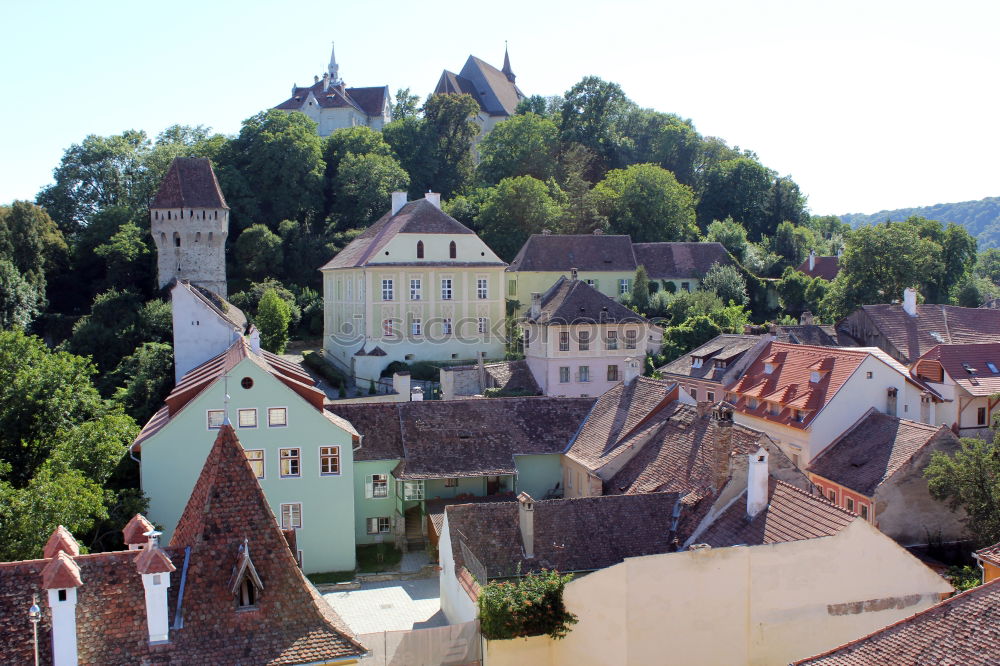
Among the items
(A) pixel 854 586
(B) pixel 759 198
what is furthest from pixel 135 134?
(A) pixel 854 586

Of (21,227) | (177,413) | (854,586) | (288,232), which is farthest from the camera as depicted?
(288,232)

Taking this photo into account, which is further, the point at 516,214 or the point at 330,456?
the point at 516,214

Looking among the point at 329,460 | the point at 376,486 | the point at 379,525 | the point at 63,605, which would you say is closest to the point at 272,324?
the point at 376,486

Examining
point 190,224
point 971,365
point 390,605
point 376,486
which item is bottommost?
point 390,605

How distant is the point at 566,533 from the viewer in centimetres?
2050

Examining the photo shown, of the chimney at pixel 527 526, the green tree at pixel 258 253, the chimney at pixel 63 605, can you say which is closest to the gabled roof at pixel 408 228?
the green tree at pixel 258 253

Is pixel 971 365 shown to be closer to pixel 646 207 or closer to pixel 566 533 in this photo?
pixel 566 533

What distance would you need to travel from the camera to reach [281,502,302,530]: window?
25.4 m

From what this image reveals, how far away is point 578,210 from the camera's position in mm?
67812

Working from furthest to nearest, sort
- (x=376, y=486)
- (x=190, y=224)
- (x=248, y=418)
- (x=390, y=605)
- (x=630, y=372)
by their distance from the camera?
1. (x=190, y=224)
2. (x=630, y=372)
3. (x=376, y=486)
4. (x=248, y=418)
5. (x=390, y=605)

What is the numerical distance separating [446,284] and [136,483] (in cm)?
2611

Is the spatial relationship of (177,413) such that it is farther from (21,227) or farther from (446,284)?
(21,227)

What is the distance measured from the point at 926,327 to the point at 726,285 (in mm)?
16575

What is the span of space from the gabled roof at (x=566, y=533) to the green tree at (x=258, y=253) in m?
46.4
